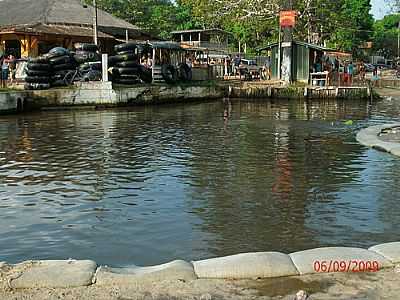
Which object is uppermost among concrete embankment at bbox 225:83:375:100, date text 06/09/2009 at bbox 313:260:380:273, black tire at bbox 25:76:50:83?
black tire at bbox 25:76:50:83

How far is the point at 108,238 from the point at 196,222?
1255 millimetres

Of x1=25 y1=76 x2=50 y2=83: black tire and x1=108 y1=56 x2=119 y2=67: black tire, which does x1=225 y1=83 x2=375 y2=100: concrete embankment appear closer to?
x1=108 y1=56 x2=119 y2=67: black tire

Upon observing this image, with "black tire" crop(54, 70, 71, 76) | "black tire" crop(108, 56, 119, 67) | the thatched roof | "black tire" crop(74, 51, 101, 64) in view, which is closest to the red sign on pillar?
"black tire" crop(108, 56, 119, 67)

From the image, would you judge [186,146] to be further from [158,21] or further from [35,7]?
[158,21]

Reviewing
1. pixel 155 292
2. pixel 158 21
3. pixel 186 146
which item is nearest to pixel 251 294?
pixel 155 292

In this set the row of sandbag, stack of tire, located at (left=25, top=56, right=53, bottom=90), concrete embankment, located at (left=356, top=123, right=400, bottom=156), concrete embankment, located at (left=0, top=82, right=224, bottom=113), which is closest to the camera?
concrete embankment, located at (left=356, top=123, right=400, bottom=156)

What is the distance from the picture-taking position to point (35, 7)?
3775 centimetres

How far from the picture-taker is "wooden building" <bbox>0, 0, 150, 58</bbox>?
32594 millimetres

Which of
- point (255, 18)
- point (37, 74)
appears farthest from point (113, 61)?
point (255, 18)

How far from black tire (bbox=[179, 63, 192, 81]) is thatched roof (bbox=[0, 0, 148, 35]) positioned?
781 centimetres

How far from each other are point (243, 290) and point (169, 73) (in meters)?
26.8

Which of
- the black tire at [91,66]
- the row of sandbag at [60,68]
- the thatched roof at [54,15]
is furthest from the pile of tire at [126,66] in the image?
the thatched roof at [54,15]

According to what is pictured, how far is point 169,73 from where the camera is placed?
101 ft

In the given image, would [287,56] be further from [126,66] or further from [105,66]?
[105,66]
